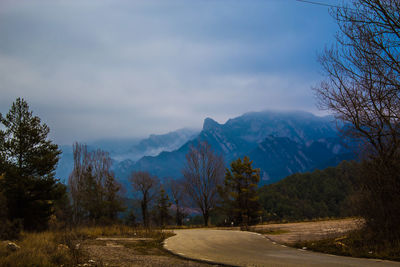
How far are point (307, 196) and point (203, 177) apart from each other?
207 ft

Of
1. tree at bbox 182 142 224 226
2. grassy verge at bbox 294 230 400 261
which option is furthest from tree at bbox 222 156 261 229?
grassy verge at bbox 294 230 400 261

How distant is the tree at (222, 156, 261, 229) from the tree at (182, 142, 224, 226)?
1437 mm

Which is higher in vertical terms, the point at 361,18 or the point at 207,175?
the point at 361,18

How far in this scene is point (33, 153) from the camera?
2409cm

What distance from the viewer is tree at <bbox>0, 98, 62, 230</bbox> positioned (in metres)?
21.9

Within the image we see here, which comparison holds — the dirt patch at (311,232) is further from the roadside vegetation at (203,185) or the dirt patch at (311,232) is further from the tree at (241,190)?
the tree at (241,190)

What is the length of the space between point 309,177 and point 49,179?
9245cm

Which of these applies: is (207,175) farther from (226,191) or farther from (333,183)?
(333,183)

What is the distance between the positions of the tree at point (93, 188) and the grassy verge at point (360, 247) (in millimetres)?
29379

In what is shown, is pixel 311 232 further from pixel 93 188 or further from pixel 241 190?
pixel 93 188

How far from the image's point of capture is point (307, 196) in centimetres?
8962

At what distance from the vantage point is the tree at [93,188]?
116 ft

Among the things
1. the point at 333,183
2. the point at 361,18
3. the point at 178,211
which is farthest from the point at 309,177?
the point at 361,18

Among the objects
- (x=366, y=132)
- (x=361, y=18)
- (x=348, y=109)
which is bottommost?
(x=366, y=132)
